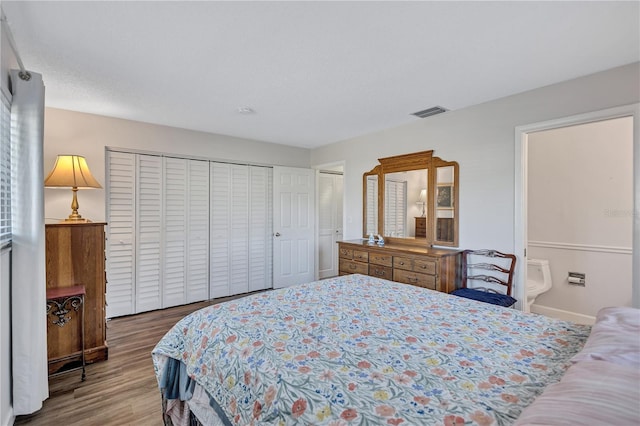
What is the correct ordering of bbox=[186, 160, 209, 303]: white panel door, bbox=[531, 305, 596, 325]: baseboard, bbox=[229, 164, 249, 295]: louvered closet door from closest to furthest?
bbox=[531, 305, 596, 325]: baseboard → bbox=[186, 160, 209, 303]: white panel door → bbox=[229, 164, 249, 295]: louvered closet door

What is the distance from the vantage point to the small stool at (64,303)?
227cm

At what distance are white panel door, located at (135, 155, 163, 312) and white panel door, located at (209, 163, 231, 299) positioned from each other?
0.65 meters

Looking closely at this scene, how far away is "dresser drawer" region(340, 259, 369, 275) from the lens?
11.9 ft

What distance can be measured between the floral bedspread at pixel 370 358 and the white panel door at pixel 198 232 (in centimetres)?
251

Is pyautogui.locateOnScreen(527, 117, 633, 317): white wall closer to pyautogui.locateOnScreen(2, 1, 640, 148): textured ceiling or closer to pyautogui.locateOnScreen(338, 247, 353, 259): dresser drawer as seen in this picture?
pyautogui.locateOnScreen(2, 1, 640, 148): textured ceiling

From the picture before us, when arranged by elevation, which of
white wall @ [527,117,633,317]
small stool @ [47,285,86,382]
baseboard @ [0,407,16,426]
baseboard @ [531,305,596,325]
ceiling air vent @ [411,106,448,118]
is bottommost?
baseboard @ [0,407,16,426]

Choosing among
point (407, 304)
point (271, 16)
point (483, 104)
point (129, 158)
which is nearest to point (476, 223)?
point (483, 104)

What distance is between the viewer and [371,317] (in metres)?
1.60

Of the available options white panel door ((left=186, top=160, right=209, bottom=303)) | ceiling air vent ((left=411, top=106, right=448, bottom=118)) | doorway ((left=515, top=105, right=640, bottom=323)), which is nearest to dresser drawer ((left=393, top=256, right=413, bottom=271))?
doorway ((left=515, top=105, right=640, bottom=323))

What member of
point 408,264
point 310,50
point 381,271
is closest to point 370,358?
point 310,50

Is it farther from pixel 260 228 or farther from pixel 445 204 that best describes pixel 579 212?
pixel 260 228

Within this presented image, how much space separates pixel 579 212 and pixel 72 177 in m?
5.18

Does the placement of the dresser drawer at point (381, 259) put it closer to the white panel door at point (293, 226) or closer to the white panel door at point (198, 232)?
the white panel door at point (293, 226)

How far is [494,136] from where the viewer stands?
290 centimetres
